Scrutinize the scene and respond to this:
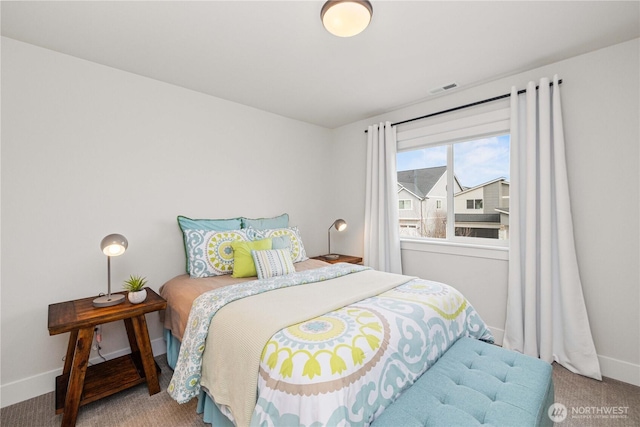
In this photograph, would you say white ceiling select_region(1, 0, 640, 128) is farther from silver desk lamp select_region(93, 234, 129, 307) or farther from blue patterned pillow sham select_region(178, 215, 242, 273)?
silver desk lamp select_region(93, 234, 129, 307)

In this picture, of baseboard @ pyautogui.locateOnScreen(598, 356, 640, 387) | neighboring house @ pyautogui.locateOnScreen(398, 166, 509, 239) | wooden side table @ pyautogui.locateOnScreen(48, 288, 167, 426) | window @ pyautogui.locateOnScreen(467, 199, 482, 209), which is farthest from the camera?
window @ pyautogui.locateOnScreen(467, 199, 482, 209)

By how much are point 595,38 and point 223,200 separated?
10.7 feet

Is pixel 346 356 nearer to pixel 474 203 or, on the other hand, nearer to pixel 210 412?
pixel 210 412

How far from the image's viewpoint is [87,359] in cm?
176

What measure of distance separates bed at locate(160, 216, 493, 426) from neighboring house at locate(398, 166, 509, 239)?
3.99ft

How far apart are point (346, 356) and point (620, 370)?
7.58ft

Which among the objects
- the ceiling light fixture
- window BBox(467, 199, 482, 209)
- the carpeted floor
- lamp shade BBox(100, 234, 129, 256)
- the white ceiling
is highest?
the white ceiling

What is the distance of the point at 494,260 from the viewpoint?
2.73 meters

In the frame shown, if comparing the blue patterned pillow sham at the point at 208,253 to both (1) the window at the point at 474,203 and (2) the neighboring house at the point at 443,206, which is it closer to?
(2) the neighboring house at the point at 443,206

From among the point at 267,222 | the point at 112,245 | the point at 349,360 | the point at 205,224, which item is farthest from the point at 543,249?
the point at 112,245

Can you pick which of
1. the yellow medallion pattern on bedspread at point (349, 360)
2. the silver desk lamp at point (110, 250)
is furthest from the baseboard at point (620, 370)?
the silver desk lamp at point (110, 250)

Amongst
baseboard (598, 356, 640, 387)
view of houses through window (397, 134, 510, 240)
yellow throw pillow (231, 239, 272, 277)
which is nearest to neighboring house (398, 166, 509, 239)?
view of houses through window (397, 134, 510, 240)

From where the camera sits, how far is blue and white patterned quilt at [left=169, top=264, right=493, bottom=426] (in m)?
1.15

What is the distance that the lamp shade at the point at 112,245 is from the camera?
1.98 meters
